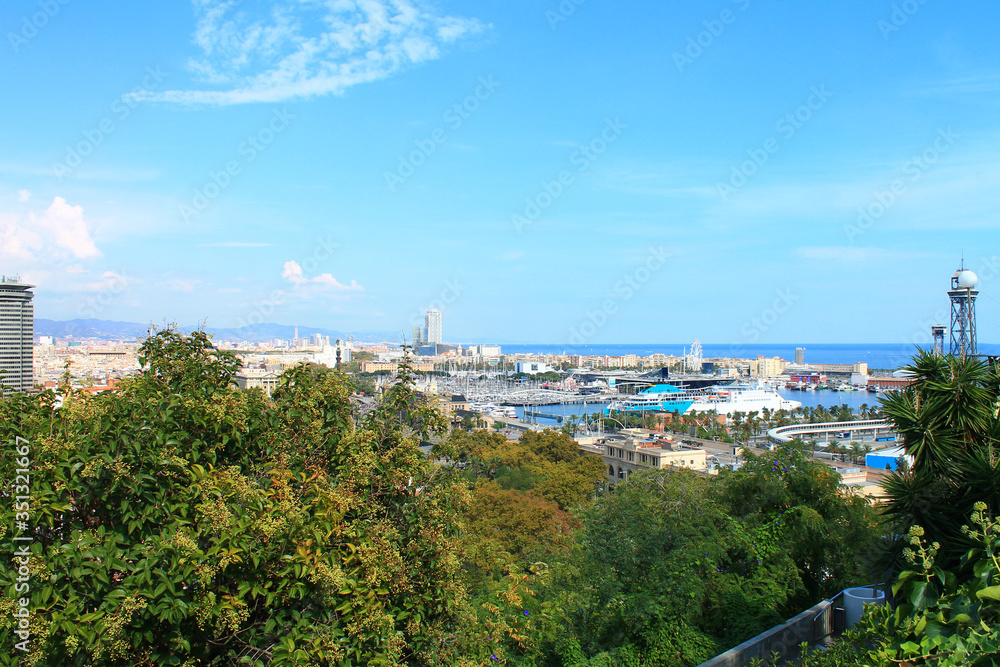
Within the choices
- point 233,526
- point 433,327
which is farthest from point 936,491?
point 433,327

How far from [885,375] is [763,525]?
9573 cm

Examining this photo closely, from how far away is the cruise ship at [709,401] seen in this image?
190ft

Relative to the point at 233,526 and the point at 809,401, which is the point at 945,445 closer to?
the point at 233,526

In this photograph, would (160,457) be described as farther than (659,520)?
No

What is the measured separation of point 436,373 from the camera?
104250 mm

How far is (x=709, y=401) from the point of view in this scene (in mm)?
60125

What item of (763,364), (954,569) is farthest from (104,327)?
(763,364)

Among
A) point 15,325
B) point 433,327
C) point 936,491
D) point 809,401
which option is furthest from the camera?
point 433,327

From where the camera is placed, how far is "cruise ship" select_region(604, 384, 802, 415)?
58.0 meters

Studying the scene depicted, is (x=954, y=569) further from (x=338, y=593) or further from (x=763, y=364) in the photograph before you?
(x=763, y=364)

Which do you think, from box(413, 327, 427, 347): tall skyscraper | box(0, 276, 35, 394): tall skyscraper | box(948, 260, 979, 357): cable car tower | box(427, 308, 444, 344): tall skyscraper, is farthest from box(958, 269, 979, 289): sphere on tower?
box(427, 308, 444, 344): tall skyscraper

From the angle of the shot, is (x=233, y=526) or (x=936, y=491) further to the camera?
(x=936, y=491)

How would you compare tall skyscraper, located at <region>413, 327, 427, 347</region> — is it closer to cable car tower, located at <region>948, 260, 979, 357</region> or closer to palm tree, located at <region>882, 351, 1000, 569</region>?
palm tree, located at <region>882, 351, 1000, 569</region>

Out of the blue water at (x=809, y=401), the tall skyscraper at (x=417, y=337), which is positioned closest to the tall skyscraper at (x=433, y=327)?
the blue water at (x=809, y=401)
